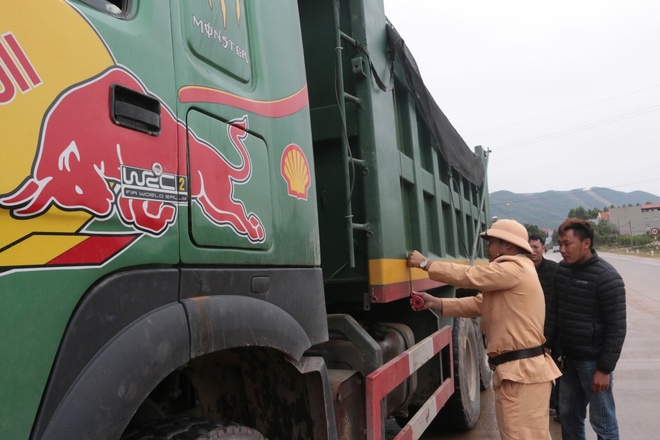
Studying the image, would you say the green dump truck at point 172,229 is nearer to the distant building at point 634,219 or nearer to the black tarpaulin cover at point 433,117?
the black tarpaulin cover at point 433,117

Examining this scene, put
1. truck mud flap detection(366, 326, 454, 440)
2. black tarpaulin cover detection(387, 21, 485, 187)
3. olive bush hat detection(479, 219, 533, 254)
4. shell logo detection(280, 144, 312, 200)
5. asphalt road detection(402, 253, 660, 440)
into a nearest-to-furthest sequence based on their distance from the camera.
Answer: shell logo detection(280, 144, 312, 200)
truck mud flap detection(366, 326, 454, 440)
olive bush hat detection(479, 219, 533, 254)
black tarpaulin cover detection(387, 21, 485, 187)
asphalt road detection(402, 253, 660, 440)

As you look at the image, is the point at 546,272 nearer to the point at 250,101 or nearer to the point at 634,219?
the point at 250,101

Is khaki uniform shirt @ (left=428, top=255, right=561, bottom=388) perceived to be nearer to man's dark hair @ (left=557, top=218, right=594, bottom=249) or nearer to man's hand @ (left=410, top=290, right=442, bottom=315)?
man's hand @ (left=410, top=290, right=442, bottom=315)

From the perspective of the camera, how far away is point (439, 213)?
430cm

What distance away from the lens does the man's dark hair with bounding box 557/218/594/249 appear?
11.6ft

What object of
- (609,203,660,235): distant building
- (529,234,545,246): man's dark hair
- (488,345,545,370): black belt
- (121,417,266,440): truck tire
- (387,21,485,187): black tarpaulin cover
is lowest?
(488,345,545,370): black belt

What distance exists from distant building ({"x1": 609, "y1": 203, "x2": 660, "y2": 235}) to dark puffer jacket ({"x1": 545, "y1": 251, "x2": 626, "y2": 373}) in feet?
335

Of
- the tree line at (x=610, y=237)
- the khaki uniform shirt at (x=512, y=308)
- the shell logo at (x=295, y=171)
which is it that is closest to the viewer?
the shell logo at (x=295, y=171)

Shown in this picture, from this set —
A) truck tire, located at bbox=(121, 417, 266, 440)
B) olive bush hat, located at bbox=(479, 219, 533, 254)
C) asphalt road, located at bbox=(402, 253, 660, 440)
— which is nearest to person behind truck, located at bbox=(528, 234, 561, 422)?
asphalt road, located at bbox=(402, 253, 660, 440)

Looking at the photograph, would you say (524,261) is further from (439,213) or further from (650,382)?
(650,382)

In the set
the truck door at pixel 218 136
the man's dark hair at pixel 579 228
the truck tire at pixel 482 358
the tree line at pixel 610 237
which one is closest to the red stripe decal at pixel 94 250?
the truck door at pixel 218 136

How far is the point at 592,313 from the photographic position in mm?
3506

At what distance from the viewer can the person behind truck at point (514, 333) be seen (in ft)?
9.84

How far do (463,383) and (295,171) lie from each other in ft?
9.64
